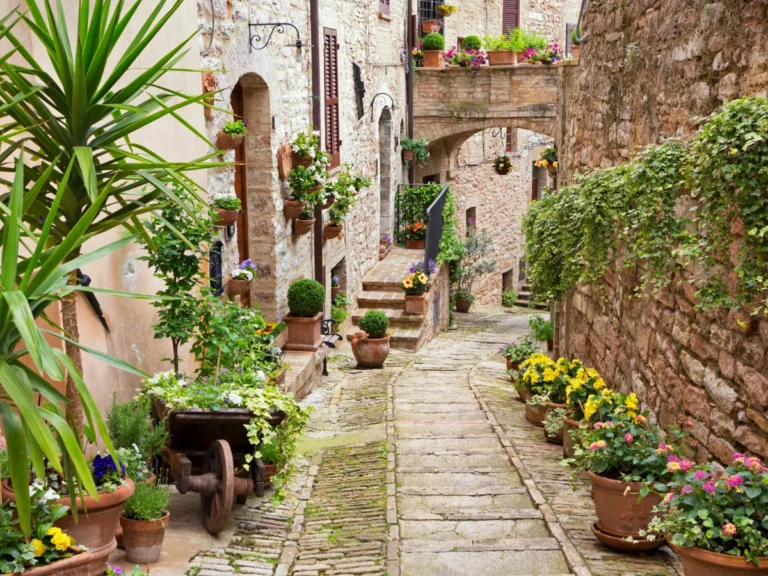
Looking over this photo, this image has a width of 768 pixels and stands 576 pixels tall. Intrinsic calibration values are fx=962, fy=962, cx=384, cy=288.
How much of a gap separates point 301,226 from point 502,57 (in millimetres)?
8887

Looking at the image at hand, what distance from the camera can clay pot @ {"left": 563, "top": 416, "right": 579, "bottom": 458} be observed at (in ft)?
21.6

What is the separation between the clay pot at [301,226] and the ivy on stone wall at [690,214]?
3.89m

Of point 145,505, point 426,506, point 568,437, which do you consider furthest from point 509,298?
point 145,505

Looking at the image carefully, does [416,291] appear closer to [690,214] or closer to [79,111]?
[690,214]

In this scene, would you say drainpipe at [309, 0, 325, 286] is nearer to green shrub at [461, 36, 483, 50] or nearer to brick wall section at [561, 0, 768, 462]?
brick wall section at [561, 0, 768, 462]

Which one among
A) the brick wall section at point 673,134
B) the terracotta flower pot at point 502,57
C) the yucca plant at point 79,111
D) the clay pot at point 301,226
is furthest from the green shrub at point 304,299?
the terracotta flower pot at point 502,57

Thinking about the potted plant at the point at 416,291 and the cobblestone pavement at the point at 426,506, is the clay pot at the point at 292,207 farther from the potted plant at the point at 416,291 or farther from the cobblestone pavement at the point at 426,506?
the potted plant at the point at 416,291

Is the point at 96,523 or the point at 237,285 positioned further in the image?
the point at 237,285

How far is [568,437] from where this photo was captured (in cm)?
666

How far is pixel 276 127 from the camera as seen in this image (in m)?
9.82

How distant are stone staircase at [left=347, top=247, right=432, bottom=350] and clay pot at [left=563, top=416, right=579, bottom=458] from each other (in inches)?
251

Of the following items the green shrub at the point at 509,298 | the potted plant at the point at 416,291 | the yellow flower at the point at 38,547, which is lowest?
the green shrub at the point at 509,298

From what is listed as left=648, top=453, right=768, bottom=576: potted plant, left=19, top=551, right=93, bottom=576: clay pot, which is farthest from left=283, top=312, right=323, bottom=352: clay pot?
left=648, top=453, right=768, bottom=576: potted plant

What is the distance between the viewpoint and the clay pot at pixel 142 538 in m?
4.73
